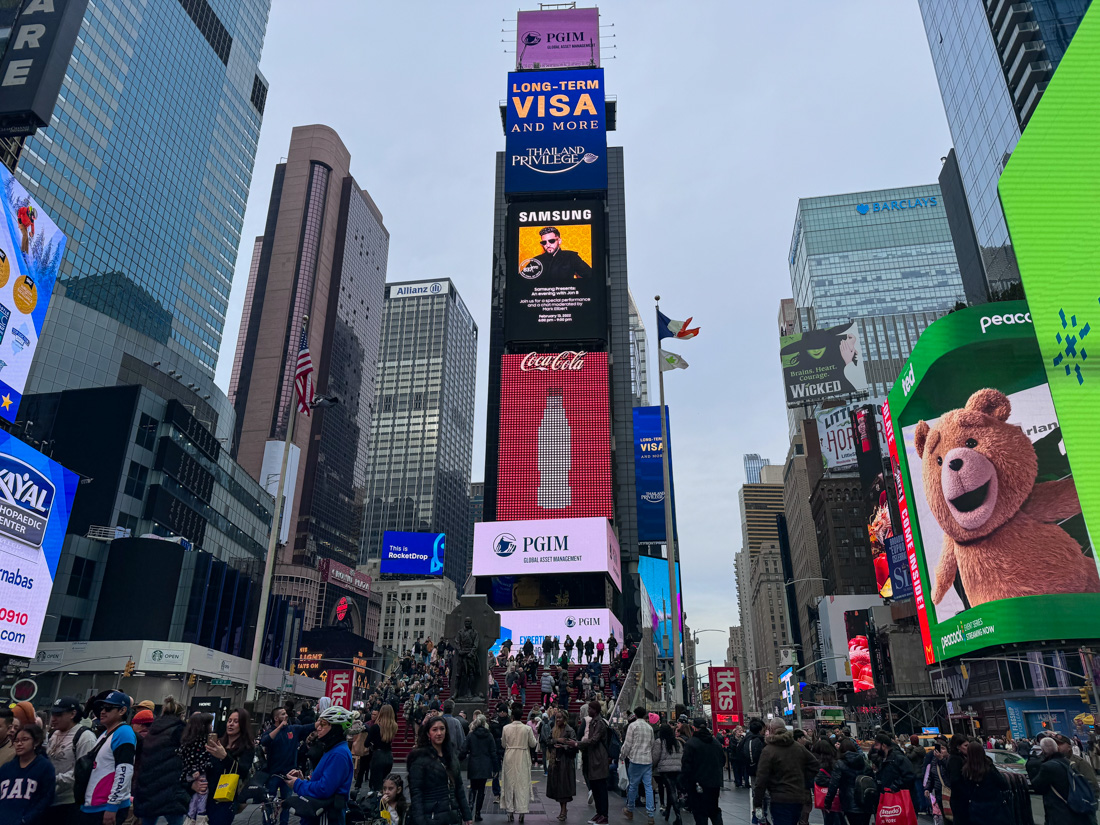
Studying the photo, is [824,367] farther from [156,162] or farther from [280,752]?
[280,752]

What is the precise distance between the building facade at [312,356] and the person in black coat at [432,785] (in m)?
161

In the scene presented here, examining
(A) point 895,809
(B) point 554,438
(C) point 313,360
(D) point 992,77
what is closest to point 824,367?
(D) point 992,77

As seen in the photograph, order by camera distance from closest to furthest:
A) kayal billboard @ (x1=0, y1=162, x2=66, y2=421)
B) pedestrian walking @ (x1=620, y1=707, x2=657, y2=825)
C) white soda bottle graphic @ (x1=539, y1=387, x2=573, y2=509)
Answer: pedestrian walking @ (x1=620, y1=707, x2=657, y2=825) < kayal billboard @ (x1=0, y1=162, x2=66, y2=421) < white soda bottle graphic @ (x1=539, y1=387, x2=573, y2=509)

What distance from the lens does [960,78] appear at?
7488 cm

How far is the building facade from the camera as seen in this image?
17288 centimetres

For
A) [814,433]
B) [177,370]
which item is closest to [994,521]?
[814,433]

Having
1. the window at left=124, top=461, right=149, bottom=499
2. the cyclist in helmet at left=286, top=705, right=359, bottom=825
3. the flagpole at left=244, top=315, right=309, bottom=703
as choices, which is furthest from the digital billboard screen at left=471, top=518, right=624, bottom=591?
the cyclist in helmet at left=286, top=705, right=359, bottom=825

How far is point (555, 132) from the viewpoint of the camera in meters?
81.0

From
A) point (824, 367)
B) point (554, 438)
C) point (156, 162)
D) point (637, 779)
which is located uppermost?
point (156, 162)

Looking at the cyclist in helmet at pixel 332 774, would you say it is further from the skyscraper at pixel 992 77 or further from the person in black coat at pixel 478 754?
the skyscraper at pixel 992 77

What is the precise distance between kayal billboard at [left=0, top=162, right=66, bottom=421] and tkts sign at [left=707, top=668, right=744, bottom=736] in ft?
110

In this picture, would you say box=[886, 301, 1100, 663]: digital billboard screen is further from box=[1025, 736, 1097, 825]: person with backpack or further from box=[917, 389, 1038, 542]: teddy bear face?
box=[1025, 736, 1097, 825]: person with backpack

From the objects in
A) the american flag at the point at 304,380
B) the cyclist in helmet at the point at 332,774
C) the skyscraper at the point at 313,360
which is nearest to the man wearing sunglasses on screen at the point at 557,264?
the american flag at the point at 304,380

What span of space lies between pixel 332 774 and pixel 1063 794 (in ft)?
29.6
